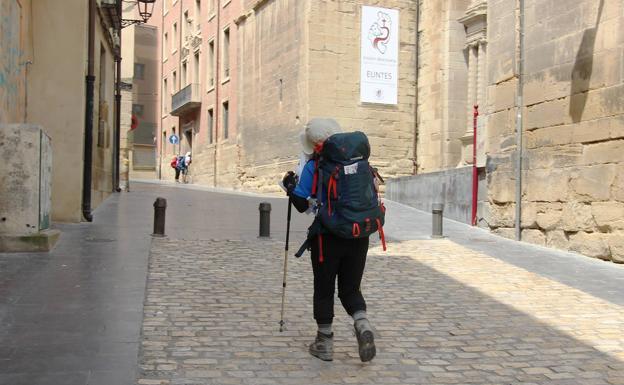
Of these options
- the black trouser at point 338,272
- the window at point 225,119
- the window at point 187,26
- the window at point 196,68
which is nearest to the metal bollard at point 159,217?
the black trouser at point 338,272

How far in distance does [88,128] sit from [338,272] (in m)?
7.87

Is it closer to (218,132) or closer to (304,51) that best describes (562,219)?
(304,51)

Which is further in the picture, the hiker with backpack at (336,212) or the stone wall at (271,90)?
the stone wall at (271,90)

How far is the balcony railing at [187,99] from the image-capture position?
35344mm

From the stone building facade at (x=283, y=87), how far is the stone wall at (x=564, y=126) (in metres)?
10.5

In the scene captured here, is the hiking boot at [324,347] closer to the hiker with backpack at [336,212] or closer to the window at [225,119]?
the hiker with backpack at [336,212]

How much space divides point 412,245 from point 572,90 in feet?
10.2

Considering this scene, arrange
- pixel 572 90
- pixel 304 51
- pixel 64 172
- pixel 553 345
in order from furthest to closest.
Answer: pixel 304 51 < pixel 64 172 < pixel 572 90 < pixel 553 345

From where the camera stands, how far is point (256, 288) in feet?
22.4

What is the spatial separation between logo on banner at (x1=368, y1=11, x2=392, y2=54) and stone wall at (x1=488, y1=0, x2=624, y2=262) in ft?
35.6

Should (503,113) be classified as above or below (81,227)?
above

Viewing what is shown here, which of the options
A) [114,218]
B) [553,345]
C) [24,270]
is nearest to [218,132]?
[114,218]

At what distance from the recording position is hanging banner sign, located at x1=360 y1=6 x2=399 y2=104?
22625 mm

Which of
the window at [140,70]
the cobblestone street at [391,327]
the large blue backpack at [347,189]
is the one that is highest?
the window at [140,70]
